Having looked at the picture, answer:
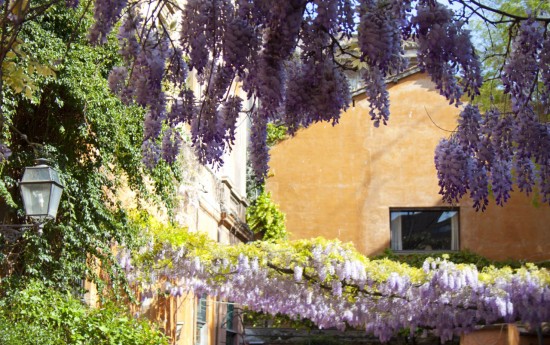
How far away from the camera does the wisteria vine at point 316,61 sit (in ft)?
14.0

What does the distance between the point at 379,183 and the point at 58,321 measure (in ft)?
52.6

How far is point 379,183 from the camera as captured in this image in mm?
25156

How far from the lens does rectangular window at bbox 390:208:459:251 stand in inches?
968

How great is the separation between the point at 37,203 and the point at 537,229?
741 inches

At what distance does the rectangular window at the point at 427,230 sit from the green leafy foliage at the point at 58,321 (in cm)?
1423

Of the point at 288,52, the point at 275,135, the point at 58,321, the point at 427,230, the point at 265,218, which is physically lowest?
the point at 58,321

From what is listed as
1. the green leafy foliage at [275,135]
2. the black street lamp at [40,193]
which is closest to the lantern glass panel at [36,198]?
the black street lamp at [40,193]

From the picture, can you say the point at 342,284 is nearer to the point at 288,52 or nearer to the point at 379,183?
the point at 379,183

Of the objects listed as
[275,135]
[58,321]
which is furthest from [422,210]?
[58,321]

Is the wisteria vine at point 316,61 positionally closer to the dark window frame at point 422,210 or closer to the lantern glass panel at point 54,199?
the lantern glass panel at point 54,199

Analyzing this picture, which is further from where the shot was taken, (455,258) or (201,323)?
(455,258)

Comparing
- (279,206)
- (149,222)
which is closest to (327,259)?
(149,222)

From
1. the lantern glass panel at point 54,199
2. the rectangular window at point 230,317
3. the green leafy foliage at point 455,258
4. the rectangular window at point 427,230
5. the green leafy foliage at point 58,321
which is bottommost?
the green leafy foliage at point 58,321

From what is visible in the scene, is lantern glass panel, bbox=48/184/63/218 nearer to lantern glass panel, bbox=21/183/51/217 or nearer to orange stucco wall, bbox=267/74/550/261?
lantern glass panel, bbox=21/183/51/217
